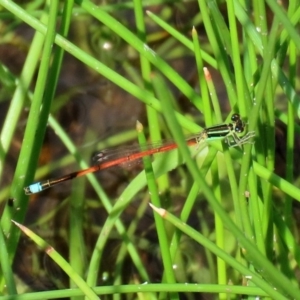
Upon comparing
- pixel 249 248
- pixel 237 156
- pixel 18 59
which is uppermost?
pixel 18 59

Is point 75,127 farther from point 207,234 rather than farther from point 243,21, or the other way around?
point 243,21

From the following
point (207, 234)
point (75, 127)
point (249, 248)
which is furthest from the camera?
point (75, 127)

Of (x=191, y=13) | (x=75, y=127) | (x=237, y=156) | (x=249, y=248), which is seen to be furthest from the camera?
(x=191, y=13)

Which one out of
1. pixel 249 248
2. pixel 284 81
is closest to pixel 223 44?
pixel 284 81

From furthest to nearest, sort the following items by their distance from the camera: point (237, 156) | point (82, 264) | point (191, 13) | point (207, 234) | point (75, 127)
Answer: point (191, 13), point (75, 127), point (207, 234), point (82, 264), point (237, 156)

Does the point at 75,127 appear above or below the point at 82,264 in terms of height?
above

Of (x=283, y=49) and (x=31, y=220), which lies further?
(x=31, y=220)

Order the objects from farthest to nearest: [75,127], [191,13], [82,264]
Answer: [191,13], [75,127], [82,264]

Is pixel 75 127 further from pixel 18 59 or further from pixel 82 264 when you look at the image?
pixel 82 264

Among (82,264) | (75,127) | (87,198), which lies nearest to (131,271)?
(82,264)
